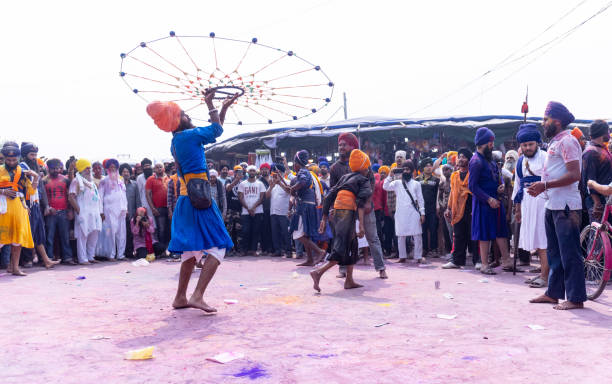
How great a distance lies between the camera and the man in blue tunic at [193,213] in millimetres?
5445

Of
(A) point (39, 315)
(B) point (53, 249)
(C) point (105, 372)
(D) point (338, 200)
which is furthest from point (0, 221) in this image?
(C) point (105, 372)

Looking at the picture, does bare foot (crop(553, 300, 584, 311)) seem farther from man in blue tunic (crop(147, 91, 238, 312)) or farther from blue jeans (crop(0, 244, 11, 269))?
blue jeans (crop(0, 244, 11, 269))

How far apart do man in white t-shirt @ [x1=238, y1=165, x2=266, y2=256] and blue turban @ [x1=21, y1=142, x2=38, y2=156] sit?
421 centimetres

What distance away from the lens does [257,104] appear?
8258 millimetres

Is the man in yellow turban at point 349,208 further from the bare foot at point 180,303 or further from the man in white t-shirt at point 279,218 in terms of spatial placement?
the man in white t-shirt at point 279,218

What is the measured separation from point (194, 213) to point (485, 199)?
4.82 m

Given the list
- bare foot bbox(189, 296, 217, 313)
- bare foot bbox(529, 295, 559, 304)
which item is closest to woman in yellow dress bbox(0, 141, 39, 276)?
bare foot bbox(189, 296, 217, 313)

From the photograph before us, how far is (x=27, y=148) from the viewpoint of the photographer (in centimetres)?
1023

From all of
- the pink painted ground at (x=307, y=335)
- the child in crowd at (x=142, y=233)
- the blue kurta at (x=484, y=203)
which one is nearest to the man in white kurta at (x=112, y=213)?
the child in crowd at (x=142, y=233)

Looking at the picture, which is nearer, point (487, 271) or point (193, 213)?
point (193, 213)

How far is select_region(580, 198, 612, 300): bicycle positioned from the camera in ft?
19.5

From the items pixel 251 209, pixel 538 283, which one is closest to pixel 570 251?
pixel 538 283

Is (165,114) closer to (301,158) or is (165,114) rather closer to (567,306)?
(567,306)

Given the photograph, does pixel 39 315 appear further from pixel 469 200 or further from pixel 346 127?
pixel 346 127
